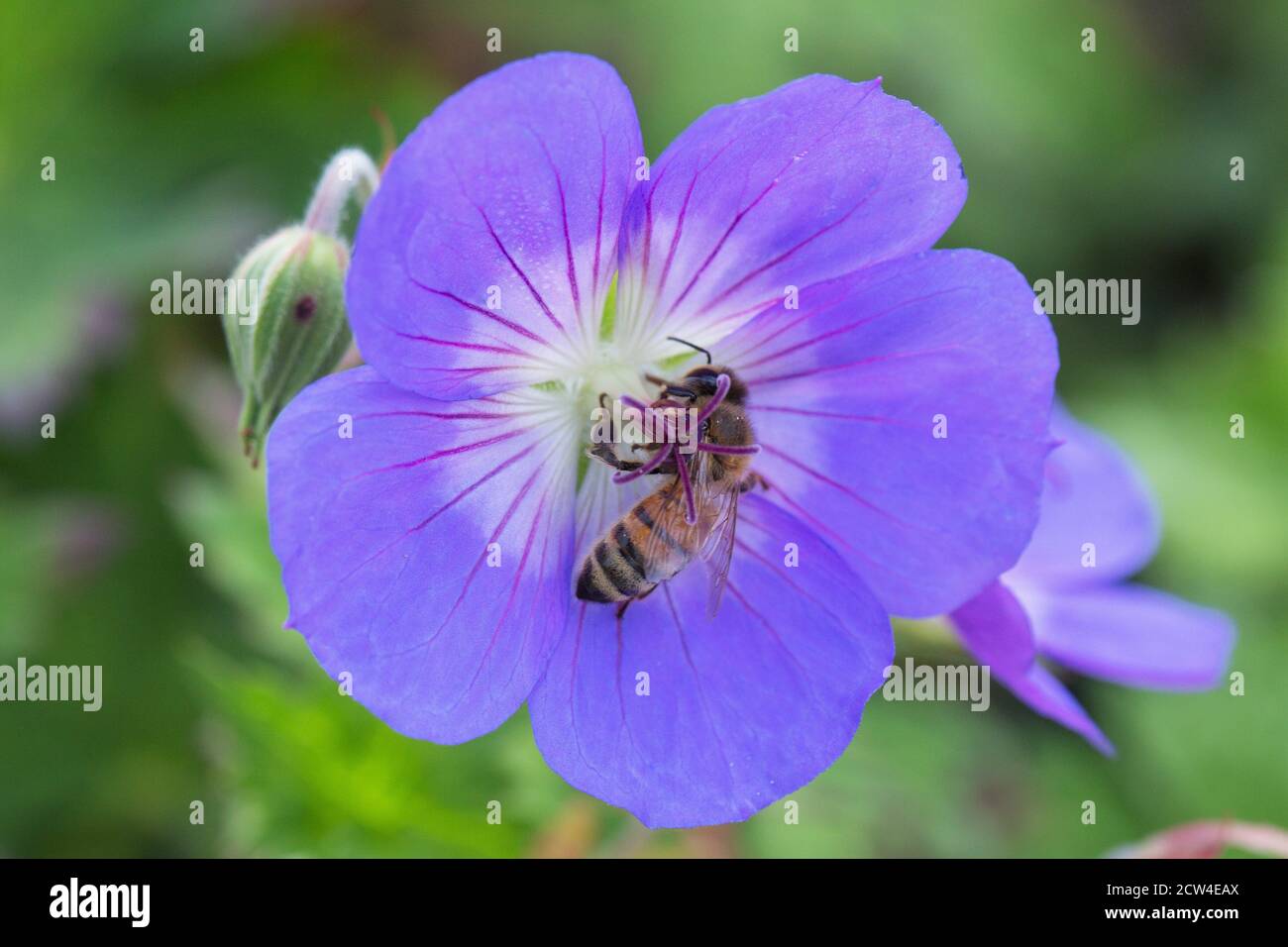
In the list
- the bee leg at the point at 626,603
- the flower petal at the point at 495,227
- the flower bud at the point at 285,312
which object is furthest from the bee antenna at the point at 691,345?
the flower bud at the point at 285,312

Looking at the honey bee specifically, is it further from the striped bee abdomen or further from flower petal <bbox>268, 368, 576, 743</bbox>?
flower petal <bbox>268, 368, 576, 743</bbox>

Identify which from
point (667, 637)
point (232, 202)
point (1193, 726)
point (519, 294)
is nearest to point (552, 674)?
point (667, 637)

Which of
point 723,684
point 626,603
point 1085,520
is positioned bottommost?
point 723,684

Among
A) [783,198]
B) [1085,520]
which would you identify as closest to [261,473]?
[783,198]

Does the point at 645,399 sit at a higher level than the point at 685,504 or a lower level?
higher

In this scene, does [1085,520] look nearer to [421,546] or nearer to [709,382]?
[709,382]

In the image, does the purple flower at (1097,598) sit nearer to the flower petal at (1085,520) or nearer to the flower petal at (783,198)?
the flower petal at (1085,520)

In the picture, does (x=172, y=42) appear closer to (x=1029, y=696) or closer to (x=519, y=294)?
(x=519, y=294)
